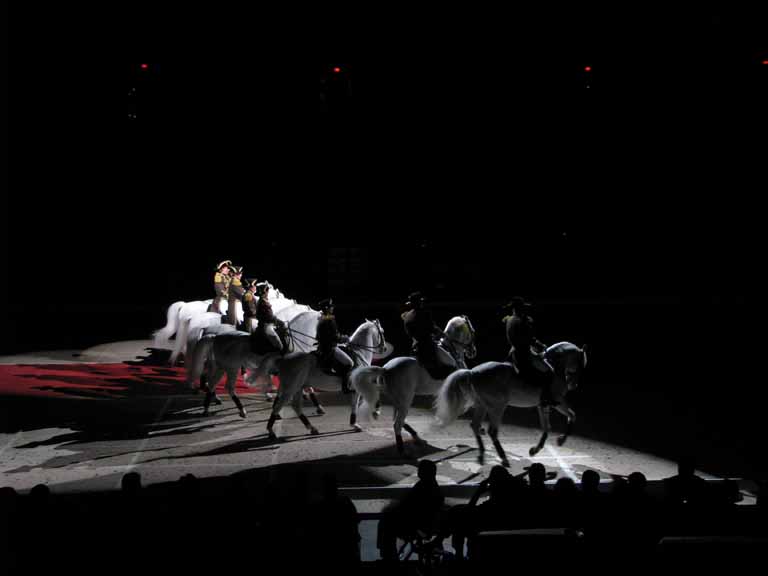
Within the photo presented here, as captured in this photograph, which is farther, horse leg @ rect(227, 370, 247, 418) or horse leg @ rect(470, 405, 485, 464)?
horse leg @ rect(227, 370, 247, 418)

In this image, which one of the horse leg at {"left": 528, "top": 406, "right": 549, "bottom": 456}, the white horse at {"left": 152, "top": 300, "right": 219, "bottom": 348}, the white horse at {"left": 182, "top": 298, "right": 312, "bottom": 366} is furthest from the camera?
the white horse at {"left": 152, "top": 300, "right": 219, "bottom": 348}

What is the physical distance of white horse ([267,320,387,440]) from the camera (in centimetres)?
1025

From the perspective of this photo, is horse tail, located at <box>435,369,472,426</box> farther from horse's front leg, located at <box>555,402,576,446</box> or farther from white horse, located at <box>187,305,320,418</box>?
white horse, located at <box>187,305,320,418</box>

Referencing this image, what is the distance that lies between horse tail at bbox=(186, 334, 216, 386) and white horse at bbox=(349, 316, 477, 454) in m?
3.27

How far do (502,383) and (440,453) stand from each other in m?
1.37

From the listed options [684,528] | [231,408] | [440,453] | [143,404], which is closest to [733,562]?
[684,528]

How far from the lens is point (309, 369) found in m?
10.3

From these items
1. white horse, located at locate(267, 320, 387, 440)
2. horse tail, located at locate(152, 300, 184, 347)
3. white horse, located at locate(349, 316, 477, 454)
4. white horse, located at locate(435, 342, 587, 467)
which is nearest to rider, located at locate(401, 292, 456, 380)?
white horse, located at locate(349, 316, 477, 454)

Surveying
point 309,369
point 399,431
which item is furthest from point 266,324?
point 399,431

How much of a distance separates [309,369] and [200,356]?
268 cm

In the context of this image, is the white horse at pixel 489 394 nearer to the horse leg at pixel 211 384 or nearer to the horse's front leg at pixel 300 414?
the horse's front leg at pixel 300 414

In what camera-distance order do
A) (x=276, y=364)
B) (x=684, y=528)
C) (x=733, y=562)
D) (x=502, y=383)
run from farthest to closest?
(x=276, y=364) → (x=502, y=383) → (x=684, y=528) → (x=733, y=562)

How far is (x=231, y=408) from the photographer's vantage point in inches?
484

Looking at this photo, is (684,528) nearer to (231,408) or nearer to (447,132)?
(231,408)
